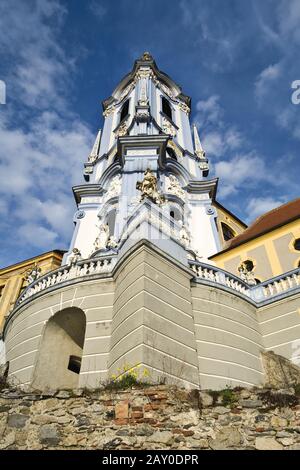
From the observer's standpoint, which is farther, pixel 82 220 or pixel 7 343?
pixel 82 220

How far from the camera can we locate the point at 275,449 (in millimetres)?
5156

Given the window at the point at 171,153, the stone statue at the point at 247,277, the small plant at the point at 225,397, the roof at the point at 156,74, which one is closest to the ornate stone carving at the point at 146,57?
the roof at the point at 156,74

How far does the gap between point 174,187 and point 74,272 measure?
1051 centimetres

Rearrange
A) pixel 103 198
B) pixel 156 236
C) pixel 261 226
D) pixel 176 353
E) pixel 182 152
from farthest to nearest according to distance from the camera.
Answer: pixel 182 152 < pixel 103 198 < pixel 261 226 < pixel 156 236 < pixel 176 353

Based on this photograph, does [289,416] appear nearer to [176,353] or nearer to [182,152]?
[176,353]

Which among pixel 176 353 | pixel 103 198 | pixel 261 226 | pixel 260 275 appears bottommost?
pixel 176 353

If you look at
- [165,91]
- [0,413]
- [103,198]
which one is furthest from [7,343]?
[165,91]

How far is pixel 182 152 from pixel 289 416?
2325 cm

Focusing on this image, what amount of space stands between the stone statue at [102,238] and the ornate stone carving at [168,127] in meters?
12.0

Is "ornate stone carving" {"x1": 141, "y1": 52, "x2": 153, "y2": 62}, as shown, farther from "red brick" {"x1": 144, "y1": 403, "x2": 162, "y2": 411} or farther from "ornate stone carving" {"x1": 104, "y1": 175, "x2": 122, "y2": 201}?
"red brick" {"x1": 144, "y1": 403, "x2": 162, "y2": 411}

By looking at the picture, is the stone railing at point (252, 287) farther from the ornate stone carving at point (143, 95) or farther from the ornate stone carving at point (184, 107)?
the ornate stone carving at point (184, 107)

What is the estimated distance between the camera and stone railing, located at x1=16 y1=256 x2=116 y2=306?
1318cm

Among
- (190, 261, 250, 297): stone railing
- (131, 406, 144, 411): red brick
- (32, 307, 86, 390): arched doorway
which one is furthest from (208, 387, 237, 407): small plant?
(32, 307, 86, 390): arched doorway

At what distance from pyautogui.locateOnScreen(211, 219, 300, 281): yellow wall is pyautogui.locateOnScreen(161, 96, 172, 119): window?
17.5m
